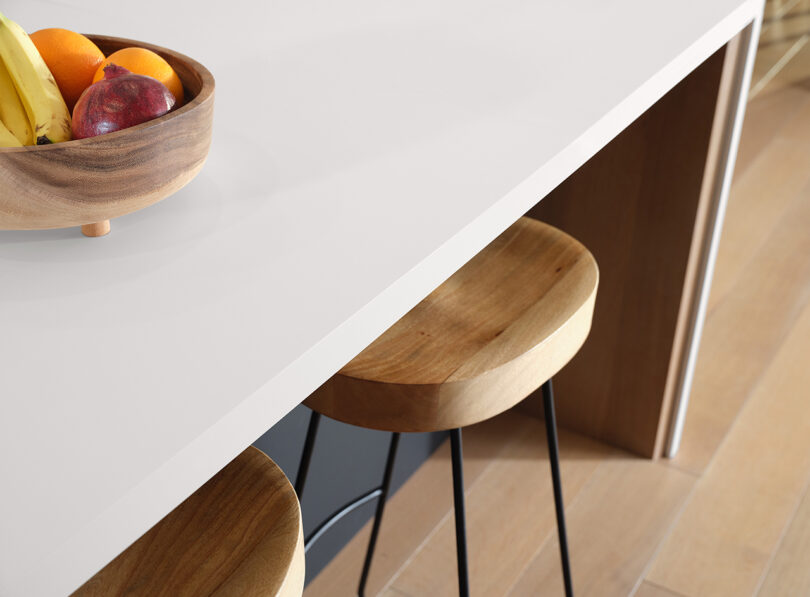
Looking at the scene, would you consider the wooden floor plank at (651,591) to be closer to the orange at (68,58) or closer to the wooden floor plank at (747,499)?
the wooden floor plank at (747,499)

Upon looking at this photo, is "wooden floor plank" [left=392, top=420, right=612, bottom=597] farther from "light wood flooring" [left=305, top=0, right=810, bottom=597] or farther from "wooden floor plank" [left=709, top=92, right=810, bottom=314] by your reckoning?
"wooden floor plank" [left=709, top=92, right=810, bottom=314]

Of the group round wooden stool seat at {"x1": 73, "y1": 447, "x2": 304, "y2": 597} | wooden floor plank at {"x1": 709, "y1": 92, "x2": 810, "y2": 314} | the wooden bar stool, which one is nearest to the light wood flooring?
wooden floor plank at {"x1": 709, "y1": 92, "x2": 810, "y2": 314}

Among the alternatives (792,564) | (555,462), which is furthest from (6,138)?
(792,564)

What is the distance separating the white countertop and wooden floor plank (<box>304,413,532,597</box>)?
0.96m

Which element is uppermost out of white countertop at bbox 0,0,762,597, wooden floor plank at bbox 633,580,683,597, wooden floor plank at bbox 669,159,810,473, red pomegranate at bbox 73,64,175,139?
red pomegranate at bbox 73,64,175,139

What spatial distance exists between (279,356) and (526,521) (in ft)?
4.08

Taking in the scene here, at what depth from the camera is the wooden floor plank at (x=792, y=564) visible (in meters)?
1.57

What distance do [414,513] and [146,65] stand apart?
1.20 meters

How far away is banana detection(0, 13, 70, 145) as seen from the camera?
26.9 inches

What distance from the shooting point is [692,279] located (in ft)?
5.51

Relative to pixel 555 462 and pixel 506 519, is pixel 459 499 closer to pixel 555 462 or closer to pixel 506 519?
pixel 555 462

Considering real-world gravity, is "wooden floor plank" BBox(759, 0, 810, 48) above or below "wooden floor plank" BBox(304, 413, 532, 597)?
below

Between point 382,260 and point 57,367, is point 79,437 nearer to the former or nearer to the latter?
point 57,367

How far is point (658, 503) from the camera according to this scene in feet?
5.83
